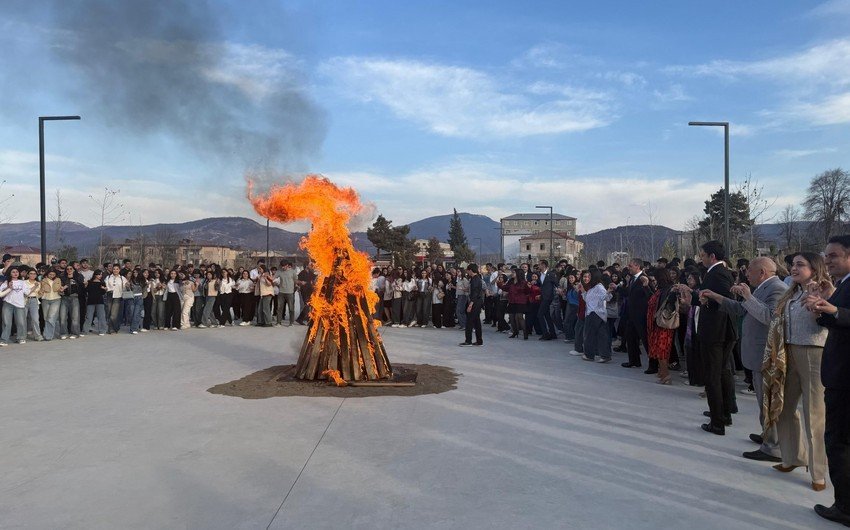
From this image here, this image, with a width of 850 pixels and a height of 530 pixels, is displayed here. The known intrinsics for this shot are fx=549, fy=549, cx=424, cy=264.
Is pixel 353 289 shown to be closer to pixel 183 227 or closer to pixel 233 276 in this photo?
pixel 233 276

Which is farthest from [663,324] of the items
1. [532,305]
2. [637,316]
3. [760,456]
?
[532,305]

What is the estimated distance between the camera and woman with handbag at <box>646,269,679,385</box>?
8.88m

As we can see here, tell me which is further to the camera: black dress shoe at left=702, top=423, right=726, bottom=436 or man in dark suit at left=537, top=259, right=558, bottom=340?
man in dark suit at left=537, top=259, right=558, bottom=340

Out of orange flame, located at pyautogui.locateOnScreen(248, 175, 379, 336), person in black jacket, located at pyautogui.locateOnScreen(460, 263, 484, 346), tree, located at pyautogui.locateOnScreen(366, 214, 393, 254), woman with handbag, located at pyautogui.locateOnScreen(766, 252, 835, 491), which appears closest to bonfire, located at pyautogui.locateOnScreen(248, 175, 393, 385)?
orange flame, located at pyautogui.locateOnScreen(248, 175, 379, 336)

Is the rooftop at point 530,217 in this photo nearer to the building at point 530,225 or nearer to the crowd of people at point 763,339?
the building at point 530,225

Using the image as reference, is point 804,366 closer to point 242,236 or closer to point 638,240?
point 638,240

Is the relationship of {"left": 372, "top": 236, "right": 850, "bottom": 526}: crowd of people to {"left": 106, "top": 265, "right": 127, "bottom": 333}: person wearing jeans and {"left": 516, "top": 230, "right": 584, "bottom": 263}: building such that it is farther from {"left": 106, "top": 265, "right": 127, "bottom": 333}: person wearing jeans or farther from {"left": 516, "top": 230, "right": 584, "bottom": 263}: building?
{"left": 516, "top": 230, "right": 584, "bottom": 263}: building

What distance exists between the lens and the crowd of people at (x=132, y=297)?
533 inches

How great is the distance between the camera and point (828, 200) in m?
53.7

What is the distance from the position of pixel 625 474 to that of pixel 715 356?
7.06ft

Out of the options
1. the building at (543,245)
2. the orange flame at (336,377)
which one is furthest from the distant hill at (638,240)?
the building at (543,245)

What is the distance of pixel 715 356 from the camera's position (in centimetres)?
625

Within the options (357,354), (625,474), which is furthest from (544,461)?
(357,354)

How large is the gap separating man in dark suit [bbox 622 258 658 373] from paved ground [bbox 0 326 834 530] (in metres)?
1.31
